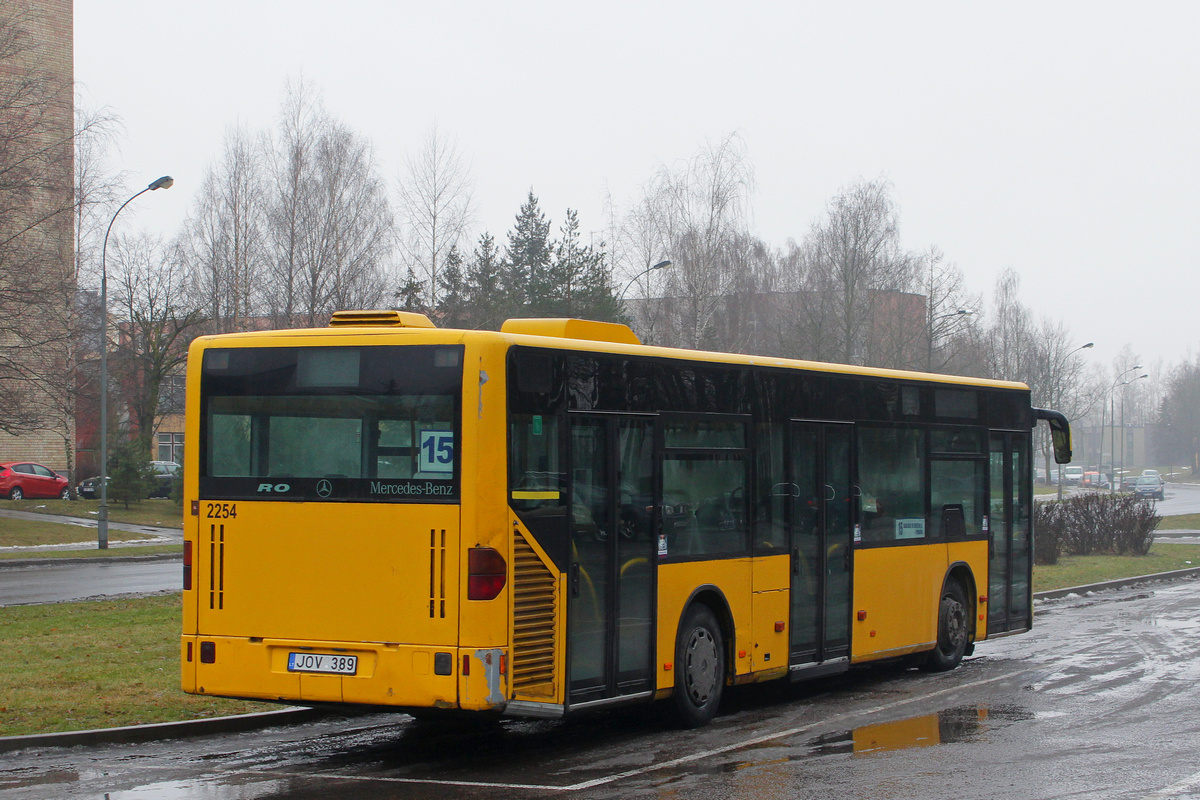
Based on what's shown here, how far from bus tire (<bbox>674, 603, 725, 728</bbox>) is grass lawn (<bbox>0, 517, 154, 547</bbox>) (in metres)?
28.8

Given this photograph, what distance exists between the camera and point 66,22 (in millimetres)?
53594

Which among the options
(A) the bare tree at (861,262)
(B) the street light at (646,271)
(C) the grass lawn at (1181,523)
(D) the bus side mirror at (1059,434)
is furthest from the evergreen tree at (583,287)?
(D) the bus side mirror at (1059,434)

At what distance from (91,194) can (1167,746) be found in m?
29.8

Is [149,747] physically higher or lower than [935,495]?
lower

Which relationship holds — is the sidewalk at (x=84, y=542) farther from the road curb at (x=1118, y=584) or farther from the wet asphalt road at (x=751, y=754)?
the wet asphalt road at (x=751, y=754)

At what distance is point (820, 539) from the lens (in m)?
11.4

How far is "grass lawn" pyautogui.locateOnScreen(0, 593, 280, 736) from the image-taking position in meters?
9.62

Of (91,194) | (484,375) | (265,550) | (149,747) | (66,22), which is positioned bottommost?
(149,747)

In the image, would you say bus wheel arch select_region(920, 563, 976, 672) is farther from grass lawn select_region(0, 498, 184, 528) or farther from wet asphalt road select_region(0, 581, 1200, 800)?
grass lawn select_region(0, 498, 184, 528)

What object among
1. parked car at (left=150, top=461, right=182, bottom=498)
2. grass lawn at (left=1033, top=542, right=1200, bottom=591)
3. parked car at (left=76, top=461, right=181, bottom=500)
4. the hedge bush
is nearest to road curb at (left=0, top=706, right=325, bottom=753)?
grass lawn at (left=1033, top=542, right=1200, bottom=591)

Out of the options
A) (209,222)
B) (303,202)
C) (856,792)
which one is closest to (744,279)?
(303,202)

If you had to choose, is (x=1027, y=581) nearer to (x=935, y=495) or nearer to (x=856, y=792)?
(x=935, y=495)

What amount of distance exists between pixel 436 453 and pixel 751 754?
9.89 feet

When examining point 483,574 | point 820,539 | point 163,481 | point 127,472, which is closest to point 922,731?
point 820,539
